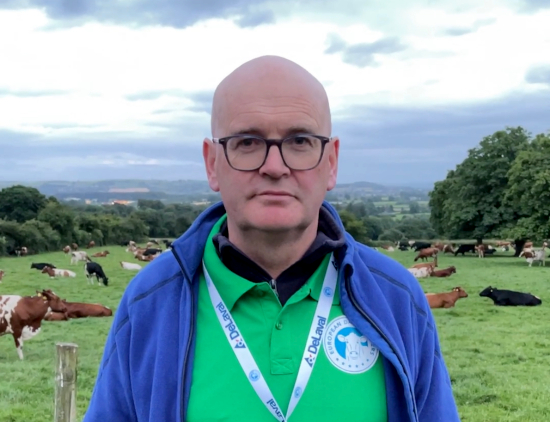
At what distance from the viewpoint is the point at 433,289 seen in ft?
66.9

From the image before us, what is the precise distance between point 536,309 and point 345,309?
15.6 m

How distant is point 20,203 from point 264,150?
4732 cm

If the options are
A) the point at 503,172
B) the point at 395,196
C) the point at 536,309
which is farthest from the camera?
the point at 395,196

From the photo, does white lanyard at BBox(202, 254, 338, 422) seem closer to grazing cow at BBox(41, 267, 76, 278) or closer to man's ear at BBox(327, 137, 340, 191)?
man's ear at BBox(327, 137, 340, 191)

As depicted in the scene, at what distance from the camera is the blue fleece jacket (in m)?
1.91

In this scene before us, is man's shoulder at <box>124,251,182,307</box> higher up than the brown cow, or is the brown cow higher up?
man's shoulder at <box>124,251,182,307</box>

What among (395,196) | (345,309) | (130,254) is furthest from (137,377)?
(395,196)

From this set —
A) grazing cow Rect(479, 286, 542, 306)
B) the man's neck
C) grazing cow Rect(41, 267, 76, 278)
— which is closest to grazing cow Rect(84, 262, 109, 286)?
grazing cow Rect(41, 267, 76, 278)

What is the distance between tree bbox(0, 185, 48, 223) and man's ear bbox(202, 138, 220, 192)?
44817mm

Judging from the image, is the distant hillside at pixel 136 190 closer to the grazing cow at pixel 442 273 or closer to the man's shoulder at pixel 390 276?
the grazing cow at pixel 442 273

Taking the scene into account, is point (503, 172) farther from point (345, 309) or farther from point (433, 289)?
point (345, 309)

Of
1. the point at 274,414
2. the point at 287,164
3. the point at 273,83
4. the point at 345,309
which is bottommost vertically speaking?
the point at 274,414

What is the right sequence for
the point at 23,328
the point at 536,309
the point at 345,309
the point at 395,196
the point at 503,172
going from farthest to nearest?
1. the point at 395,196
2. the point at 503,172
3. the point at 536,309
4. the point at 23,328
5. the point at 345,309

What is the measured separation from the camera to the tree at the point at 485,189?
39500 mm
